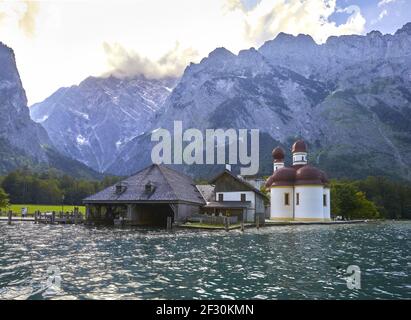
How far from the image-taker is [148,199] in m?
52.8

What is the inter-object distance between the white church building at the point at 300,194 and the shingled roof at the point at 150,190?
18993mm

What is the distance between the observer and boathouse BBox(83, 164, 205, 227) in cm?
5331

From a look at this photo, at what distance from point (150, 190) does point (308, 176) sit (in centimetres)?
3075

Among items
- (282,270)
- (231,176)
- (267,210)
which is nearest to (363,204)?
(267,210)

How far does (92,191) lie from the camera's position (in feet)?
441

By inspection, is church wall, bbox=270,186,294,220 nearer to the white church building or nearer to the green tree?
→ the white church building

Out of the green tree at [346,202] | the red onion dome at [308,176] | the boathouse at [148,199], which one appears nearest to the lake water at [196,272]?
the boathouse at [148,199]

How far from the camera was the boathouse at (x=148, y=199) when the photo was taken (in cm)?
5331

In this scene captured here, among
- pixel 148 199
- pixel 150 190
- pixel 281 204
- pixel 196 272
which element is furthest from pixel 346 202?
pixel 196 272

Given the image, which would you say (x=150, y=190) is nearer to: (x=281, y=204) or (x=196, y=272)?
(x=281, y=204)

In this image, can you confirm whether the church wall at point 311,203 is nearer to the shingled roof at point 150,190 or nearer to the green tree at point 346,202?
the green tree at point 346,202
